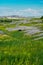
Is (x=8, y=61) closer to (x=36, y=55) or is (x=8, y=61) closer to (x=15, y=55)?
(x=15, y=55)

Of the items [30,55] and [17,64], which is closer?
[17,64]

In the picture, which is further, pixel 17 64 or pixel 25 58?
pixel 25 58

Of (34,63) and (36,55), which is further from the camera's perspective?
(36,55)

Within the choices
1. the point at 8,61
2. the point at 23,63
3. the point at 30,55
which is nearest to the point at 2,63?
the point at 8,61

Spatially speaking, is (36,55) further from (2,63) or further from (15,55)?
(2,63)

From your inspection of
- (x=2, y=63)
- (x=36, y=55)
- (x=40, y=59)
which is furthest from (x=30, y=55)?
(x=2, y=63)

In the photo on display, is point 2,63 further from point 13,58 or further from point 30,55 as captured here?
point 30,55

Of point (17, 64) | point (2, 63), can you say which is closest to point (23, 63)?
point (17, 64)
